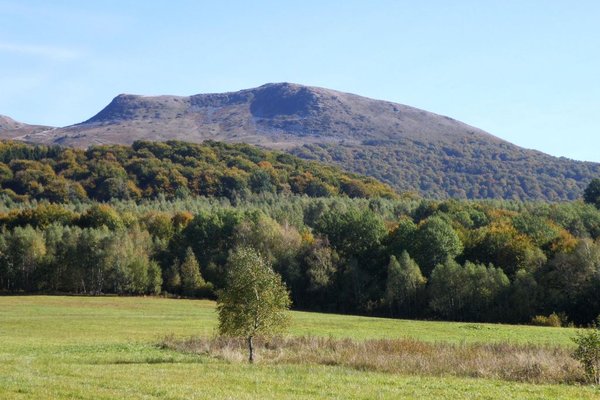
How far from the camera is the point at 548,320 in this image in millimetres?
72500

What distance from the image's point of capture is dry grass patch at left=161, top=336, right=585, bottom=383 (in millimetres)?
28609

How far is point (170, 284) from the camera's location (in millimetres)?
106062

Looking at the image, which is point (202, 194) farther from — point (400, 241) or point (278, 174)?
point (400, 241)

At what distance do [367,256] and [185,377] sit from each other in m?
80.3

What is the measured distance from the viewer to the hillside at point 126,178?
169 metres

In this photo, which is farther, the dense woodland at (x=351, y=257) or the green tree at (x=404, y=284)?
the green tree at (x=404, y=284)

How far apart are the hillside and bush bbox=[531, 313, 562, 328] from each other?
116m

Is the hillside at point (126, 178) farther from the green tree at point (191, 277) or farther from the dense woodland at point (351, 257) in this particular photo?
the green tree at point (191, 277)

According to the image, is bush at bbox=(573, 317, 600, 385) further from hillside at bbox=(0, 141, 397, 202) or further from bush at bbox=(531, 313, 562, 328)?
hillside at bbox=(0, 141, 397, 202)

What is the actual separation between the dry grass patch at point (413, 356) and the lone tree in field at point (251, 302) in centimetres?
151

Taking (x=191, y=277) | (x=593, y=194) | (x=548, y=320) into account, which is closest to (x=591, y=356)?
(x=548, y=320)

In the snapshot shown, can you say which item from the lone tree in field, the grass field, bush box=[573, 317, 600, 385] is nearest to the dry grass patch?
bush box=[573, 317, 600, 385]

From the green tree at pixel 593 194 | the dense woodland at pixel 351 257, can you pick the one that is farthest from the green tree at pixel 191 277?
the green tree at pixel 593 194

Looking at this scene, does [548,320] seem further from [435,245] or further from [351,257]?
[351,257]
